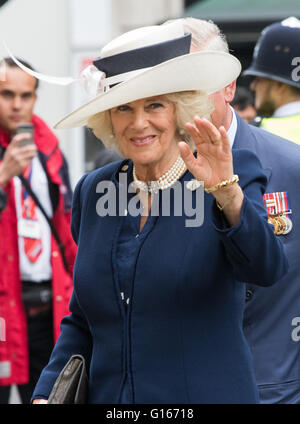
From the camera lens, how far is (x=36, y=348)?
495 centimetres

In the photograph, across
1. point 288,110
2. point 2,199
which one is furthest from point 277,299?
point 2,199

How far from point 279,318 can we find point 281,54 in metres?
1.50

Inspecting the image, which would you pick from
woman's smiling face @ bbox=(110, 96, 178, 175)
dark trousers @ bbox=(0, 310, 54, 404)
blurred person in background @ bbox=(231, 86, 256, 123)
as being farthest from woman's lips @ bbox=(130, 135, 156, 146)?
Result: blurred person in background @ bbox=(231, 86, 256, 123)

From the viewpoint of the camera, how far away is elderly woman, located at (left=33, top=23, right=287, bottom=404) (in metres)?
2.52

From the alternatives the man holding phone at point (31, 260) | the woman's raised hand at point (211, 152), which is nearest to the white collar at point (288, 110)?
the man holding phone at point (31, 260)

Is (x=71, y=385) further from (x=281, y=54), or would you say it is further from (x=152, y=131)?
(x=281, y=54)

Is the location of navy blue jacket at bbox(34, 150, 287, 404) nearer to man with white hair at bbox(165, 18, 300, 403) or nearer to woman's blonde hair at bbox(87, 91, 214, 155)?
woman's blonde hair at bbox(87, 91, 214, 155)

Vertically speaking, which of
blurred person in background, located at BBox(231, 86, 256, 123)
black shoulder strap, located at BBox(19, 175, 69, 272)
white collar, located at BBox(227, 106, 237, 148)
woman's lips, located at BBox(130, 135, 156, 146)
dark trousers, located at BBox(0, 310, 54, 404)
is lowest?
dark trousers, located at BBox(0, 310, 54, 404)

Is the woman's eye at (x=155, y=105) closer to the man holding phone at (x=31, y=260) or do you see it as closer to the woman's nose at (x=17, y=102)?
the man holding phone at (x=31, y=260)

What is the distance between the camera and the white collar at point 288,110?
4.25 m

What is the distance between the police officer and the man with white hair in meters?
0.79

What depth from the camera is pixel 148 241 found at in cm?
276

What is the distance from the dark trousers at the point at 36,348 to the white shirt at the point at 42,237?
200mm
